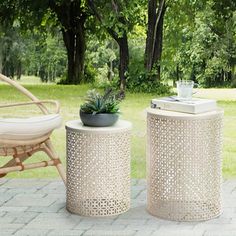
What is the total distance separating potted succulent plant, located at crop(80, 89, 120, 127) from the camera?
3035mm

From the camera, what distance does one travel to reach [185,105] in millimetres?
2988

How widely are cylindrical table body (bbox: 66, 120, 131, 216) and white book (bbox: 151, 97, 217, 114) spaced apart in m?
0.20

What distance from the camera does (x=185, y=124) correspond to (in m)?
2.94

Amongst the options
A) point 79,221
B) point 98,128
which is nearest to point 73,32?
point 98,128

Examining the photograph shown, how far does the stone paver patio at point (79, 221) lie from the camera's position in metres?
2.82

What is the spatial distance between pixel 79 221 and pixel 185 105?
765 millimetres

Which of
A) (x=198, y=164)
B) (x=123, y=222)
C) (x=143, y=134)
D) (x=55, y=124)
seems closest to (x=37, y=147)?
(x=55, y=124)

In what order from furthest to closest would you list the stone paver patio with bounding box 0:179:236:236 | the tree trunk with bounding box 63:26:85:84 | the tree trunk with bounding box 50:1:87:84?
the tree trunk with bounding box 63:26:85:84
the tree trunk with bounding box 50:1:87:84
the stone paver patio with bounding box 0:179:236:236

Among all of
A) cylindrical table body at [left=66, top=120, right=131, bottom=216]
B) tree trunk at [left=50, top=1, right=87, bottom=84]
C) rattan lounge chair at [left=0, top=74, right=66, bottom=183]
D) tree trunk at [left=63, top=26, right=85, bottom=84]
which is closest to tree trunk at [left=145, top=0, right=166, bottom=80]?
tree trunk at [left=50, top=1, right=87, bottom=84]

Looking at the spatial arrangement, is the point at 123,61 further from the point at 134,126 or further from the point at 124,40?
the point at 134,126

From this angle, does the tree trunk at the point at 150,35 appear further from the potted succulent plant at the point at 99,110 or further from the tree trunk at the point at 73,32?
the potted succulent plant at the point at 99,110

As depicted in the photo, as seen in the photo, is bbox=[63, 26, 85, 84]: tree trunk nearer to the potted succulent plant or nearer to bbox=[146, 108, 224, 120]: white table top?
the potted succulent plant

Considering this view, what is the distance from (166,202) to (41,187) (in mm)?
953

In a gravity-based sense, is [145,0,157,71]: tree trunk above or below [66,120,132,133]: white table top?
above
